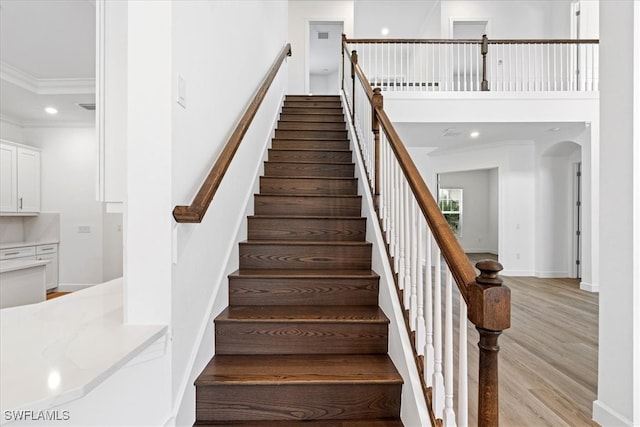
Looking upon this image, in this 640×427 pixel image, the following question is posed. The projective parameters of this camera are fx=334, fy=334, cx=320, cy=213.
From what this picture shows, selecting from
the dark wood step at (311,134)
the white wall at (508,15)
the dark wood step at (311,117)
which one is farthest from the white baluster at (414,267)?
the white wall at (508,15)

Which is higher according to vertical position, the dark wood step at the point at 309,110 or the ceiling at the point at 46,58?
the ceiling at the point at 46,58

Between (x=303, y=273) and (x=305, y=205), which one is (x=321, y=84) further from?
(x=303, y=273)

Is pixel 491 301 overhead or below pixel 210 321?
overhead

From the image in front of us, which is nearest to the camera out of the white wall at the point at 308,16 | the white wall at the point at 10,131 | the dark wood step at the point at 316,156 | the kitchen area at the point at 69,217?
the dark wood step at the point at 316,156

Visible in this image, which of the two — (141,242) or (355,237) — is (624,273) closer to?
(355,237)

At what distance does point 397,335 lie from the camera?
5.51 feet

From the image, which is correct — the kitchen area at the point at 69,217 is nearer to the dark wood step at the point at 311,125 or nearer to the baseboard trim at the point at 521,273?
the dark wood step at the point at 311,125

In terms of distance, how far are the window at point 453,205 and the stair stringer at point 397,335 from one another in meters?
9.22

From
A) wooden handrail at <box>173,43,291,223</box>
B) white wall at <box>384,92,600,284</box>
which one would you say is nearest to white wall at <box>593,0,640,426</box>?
wooden handrail at <box>173,43,291,223</box>

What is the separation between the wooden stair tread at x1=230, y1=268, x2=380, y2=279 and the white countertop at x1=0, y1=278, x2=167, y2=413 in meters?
0.81

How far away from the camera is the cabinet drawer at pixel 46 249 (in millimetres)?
5435

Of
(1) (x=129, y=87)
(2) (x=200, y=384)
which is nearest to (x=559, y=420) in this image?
(2) (x=200, y=384)

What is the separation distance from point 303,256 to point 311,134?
6.86ft

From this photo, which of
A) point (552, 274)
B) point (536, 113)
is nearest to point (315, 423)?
point (536, 113)
